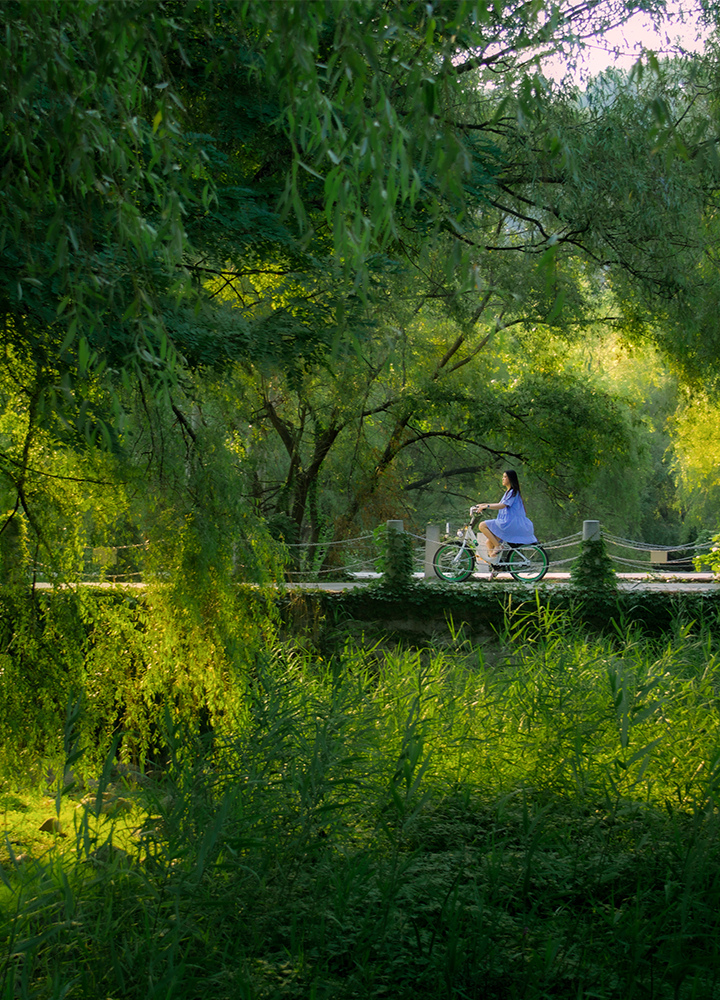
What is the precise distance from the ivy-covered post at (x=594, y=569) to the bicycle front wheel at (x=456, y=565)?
179 centimetres

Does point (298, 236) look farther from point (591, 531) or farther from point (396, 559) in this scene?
point (591, 531)

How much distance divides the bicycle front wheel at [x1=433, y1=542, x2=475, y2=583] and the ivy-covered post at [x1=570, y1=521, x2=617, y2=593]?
70.5 inches

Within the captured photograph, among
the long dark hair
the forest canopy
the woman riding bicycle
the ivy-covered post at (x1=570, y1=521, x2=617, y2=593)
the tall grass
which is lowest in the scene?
the tall grass

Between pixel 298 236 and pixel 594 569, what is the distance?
6000 millimetres

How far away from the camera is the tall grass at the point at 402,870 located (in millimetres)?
2711

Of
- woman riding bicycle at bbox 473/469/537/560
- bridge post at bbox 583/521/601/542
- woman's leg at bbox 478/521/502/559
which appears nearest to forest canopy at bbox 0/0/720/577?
bridge post at bbox 583/521/601/542

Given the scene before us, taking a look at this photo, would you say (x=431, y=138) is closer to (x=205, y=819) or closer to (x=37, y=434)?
(x=205, y=819)

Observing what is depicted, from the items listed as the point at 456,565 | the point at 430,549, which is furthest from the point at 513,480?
the point at 430,549

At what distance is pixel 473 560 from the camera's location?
1184 cm

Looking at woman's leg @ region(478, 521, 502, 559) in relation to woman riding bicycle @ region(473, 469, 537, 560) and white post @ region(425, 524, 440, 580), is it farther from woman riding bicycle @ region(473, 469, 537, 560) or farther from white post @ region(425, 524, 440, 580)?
white post @ region(425, 524, 440, 580)

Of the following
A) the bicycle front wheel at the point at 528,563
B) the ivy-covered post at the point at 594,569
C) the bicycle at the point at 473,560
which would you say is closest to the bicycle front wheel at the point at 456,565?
the bicycle at the point at 473,560

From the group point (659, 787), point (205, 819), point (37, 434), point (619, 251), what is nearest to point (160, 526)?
point (37, 434)

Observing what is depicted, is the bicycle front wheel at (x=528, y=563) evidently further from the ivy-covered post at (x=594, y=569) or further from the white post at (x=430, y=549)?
the white post at (x=430, y=549)

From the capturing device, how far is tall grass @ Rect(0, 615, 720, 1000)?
2.71 metres
